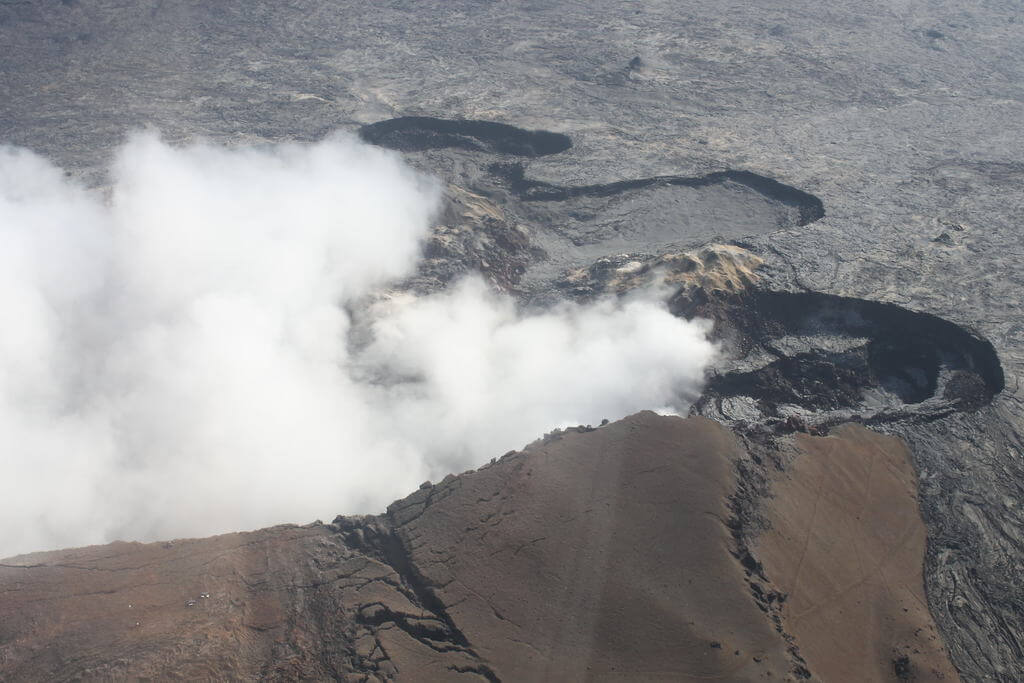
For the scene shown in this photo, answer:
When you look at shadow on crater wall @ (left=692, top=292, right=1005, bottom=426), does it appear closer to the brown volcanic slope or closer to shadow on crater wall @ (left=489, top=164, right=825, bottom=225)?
the brown volcanic slope

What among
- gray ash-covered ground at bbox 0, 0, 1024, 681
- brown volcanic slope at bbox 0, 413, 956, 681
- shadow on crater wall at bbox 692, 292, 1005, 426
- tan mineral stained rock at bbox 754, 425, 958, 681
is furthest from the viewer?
shadow on crater wall at bbox 692, 292, 1005, 426

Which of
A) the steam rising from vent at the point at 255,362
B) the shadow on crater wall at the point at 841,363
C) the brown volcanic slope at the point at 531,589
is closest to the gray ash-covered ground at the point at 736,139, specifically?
the shadow on crater wall at the point at 841,363

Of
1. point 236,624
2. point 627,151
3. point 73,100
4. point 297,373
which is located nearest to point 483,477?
point 236,624

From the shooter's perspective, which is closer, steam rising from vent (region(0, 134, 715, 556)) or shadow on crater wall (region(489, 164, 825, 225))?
steam rising from vent (region(0, 134, 715, 556))

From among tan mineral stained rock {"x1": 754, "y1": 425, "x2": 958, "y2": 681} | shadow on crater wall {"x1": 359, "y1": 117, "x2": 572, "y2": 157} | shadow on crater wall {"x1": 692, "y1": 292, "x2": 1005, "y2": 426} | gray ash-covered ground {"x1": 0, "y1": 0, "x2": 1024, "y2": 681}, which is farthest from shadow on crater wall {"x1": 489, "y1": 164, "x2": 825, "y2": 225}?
tan mineral stained rock {"x1": 754, "y1": 425, "x2": 958, "y2": 681}

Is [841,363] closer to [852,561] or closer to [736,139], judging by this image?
[852,561]

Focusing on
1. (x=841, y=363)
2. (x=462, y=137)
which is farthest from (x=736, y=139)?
(x=841, y=363)

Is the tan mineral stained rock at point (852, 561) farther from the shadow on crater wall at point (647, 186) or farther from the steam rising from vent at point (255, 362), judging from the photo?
the shadow on crater wall at point (647, 186)
